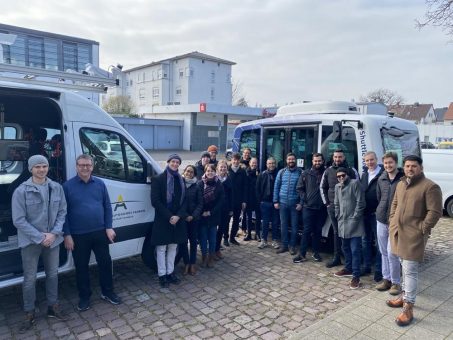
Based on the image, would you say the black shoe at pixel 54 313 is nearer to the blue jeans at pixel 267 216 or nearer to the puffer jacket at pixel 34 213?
the puffer jacket at pixel 34 213

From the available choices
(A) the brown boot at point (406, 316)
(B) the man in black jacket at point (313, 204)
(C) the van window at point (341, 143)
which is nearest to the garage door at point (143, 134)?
(C) the van window at point (341, 143)

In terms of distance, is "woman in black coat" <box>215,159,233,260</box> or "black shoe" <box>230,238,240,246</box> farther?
"black shoe" <box>230,238,240,246</box>

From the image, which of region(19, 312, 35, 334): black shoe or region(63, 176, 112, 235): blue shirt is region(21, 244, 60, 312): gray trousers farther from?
region(63, 176, 112, 235): blue shirt

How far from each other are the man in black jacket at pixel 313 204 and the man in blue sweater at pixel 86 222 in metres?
3.08

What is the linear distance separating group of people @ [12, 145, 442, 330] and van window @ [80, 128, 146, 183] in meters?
0.40

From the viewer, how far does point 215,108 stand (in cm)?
3303

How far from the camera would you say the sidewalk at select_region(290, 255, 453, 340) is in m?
3.59

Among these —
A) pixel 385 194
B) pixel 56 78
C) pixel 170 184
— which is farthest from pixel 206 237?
pixel 56 78

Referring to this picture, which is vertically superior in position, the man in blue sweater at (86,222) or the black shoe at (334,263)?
the man in blue sweater at (86,222)

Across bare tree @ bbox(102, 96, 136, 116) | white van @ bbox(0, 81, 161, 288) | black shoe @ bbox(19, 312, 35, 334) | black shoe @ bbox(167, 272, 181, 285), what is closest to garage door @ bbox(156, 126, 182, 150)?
bare tree @ bbox(102, 96, 136, 116)

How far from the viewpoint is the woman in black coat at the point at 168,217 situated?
15.4ft

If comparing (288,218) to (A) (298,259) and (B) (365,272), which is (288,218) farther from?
(B) (365,272)

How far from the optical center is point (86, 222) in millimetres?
4008

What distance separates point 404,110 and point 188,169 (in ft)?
237
